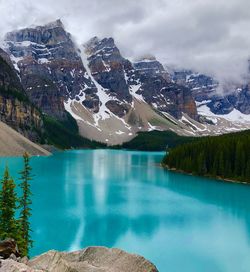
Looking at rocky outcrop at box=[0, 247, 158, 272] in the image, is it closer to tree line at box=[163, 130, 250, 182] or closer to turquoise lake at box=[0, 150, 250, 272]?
turquoise lake at box=[0, 150, 250, 272]

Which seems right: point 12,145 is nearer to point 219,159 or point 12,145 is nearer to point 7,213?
point 219,159

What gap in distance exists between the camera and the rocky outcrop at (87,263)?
595 inches

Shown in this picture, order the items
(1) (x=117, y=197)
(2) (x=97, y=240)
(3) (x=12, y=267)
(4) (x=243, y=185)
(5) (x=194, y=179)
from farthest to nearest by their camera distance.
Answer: (5) (x=194, y=179)
(4) (x=243, y=185)
(1) (x=117, y=197)
(2) (x=97, y=240)
(3) (x=12, y=267)

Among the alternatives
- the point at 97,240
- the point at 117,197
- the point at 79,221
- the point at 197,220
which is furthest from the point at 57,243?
the point at 117,197

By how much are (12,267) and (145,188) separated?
6540 cm

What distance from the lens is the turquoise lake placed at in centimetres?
3572

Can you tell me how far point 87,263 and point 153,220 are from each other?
108ft

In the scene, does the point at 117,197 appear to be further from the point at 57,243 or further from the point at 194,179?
the point at 194,179

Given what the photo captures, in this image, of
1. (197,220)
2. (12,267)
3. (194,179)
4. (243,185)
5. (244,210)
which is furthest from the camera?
(194,179)

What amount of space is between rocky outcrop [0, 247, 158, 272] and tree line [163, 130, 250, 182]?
265ft

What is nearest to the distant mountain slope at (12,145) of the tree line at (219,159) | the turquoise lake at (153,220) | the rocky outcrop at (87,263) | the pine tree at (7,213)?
the tree line at (219,159)

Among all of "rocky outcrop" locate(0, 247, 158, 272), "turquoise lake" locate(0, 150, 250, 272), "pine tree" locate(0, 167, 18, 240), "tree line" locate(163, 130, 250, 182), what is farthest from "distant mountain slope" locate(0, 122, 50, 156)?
"rocky outcrop" locate(0, 247, 158, 272)

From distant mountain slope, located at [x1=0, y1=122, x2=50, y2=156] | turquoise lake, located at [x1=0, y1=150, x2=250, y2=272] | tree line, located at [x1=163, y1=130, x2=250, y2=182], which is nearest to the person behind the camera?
turquoise lake, located at [x1=0, y1=150, x2=250, y2=272]

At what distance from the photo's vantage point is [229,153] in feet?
334
